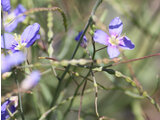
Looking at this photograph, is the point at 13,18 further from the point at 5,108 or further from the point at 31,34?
the point at 5,108

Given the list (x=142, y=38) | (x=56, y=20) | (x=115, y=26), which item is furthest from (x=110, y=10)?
(x=115, y=26)

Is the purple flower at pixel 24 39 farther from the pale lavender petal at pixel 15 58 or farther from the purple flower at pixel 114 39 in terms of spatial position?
the purple flower at pixel 114 39

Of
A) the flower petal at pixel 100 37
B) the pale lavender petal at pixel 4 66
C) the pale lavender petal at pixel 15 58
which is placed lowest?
the pale lavender petal at pixel 4 66

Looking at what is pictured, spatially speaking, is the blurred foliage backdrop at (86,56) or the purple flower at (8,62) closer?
the purple flower at (8,62)

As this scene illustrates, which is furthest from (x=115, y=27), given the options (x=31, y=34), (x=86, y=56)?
(x=86, y=56)

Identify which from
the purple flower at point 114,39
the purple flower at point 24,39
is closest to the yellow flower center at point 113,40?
the purple flower at point 114,39

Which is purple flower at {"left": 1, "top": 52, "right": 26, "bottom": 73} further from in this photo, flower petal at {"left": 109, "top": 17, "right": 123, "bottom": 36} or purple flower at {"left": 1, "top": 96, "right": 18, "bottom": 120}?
flower petal at {"left": 109, "top": 17, "right": 123, "bottom": 36}

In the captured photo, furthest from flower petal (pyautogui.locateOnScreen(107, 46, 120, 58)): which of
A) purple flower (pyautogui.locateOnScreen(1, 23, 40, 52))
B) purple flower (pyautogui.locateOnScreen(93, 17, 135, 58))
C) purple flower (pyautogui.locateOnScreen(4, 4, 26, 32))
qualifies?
purple flower (pyautogui.locateOnScreen(4, 4, 26, 32))
